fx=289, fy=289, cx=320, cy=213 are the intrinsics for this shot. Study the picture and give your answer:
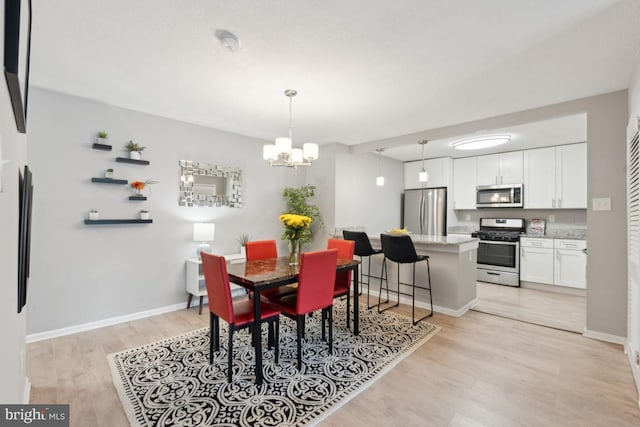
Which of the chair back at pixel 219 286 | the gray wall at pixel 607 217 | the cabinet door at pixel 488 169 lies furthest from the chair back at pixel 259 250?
the cabinet door at pixel 488 169

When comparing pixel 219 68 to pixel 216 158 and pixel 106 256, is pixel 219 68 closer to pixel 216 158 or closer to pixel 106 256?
pixel 216 158

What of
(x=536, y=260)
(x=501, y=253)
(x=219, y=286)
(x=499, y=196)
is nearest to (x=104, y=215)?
(x=219, y=286)

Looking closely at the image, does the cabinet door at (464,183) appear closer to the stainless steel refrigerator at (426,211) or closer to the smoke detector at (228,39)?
the stainless steel refrigerator at (426,211)

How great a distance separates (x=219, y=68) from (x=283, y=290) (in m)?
2.16

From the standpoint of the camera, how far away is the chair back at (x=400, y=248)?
3.33 m

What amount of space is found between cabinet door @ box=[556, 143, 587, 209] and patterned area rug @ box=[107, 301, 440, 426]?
3.71 metres

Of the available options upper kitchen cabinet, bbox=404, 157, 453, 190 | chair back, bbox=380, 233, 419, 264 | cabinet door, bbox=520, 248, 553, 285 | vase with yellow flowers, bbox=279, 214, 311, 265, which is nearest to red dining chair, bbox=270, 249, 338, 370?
vase with yellow flowers, bbox=279, 214, 311, 265

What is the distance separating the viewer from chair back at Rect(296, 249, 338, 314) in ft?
7.66

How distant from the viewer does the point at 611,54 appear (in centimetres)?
223

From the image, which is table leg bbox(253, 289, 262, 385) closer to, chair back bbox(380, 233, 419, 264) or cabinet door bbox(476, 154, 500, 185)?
chair back bbox(380, 233, 419, 264)

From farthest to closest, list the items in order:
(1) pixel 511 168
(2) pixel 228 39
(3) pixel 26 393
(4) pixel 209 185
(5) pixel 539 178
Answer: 1. (1) pixel 511 168
2. (5) pixel 539 178
3. (4) pixel 209 185
4. (2) pixel 228 39
5. (3) pixel 26 393

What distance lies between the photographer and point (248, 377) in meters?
2.24

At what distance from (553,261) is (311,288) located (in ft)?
14.8

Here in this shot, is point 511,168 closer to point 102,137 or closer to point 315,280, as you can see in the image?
point 315,280
